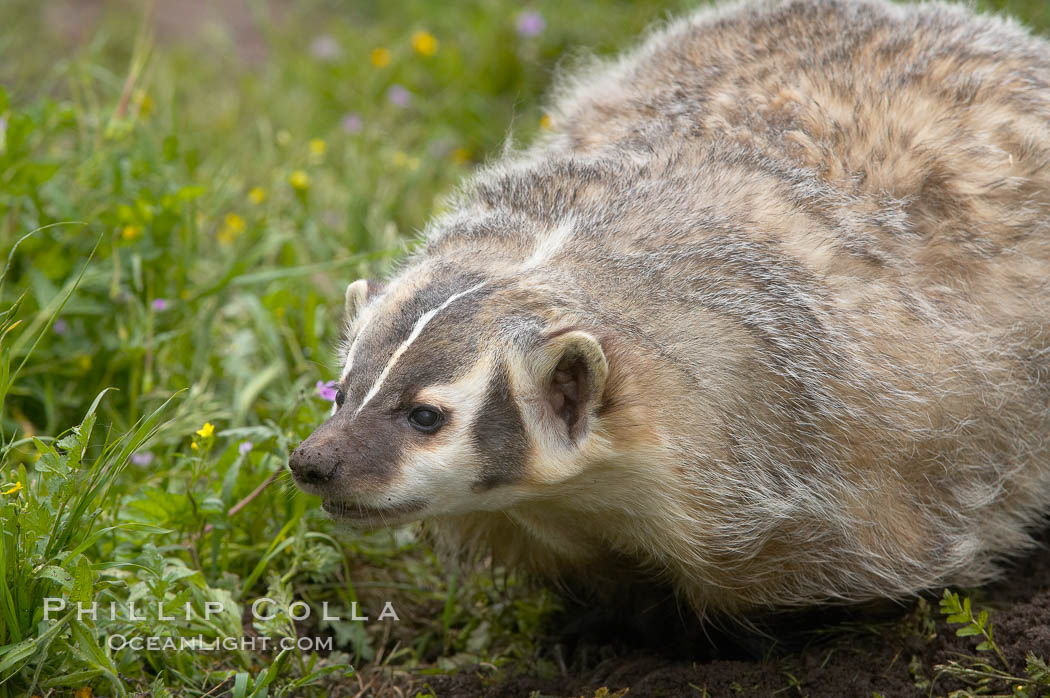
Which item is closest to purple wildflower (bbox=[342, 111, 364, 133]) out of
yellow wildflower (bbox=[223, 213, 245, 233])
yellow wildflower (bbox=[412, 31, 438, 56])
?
yellow wildflower (bbox=[412, 31, 438, 56])

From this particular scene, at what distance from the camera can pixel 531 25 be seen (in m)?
6.88

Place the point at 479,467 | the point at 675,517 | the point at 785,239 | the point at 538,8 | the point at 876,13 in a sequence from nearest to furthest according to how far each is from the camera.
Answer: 1. the point at 479,467
2. the point at 675,517
3. the point at 785,239
4. the point at 876,13
5. the point at 538,8

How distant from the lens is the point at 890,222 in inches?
134

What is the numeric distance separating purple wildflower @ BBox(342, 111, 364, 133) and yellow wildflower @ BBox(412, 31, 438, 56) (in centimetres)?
55

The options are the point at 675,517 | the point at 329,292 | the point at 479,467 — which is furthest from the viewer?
the point at 329,292

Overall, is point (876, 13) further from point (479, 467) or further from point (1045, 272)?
point (479, 467)

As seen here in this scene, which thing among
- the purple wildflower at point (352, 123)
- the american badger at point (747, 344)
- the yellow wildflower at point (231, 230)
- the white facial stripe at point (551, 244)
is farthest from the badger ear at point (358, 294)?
the purple wildflower at point (352, 123)

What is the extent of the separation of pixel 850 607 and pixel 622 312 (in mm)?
1269

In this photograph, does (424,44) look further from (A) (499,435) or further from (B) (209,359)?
(A) (499,435)

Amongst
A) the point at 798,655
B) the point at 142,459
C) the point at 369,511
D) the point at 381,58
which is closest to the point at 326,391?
the point at 142,459

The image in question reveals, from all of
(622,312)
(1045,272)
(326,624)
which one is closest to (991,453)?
(1045,272)

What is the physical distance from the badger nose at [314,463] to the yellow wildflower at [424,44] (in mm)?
4600

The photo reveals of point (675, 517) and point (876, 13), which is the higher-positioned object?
point (876, 13)

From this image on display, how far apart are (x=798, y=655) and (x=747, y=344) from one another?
1.03 meters
